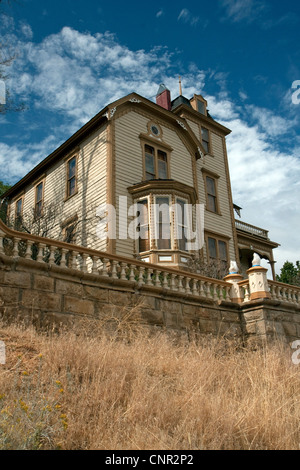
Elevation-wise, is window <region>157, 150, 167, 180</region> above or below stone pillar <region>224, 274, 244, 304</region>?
above

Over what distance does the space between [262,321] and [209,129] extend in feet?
44.8

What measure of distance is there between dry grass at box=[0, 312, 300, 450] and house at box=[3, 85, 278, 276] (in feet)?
29.1

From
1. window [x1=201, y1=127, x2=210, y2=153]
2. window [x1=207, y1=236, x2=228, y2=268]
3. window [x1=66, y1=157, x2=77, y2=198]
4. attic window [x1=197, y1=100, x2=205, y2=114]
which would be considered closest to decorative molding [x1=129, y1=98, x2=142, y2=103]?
window [x1=66, y1=157, x2=77, y2=198]

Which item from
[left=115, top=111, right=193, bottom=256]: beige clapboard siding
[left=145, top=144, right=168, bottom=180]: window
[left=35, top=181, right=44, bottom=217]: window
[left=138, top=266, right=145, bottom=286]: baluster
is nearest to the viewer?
[left=138, top=266, right=145, bottom=286]: baluster

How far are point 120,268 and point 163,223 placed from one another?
20.4 feet

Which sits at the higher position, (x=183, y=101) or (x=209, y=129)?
(x=183, y=101)

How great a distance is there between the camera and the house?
1584 cm

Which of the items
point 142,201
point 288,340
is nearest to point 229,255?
point 142,201

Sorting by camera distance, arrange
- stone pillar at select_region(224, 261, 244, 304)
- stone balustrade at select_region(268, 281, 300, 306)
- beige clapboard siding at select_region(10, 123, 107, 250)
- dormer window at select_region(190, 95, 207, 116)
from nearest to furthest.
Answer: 1. stone pillar at select_region(224, 261, 244, 304)
2. stone balustrade at select_region(268, 281, 300, 306)
3. beige clapboard siding at select_region(10, 123, 107, 250)
4. dormer window at select_region(190, 95, 207, 116)

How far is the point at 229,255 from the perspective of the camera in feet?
65.1

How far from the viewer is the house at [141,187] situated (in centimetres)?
1584

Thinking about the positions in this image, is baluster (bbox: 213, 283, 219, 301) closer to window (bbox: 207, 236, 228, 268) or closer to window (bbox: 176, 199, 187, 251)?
window (bbox: 176, 199, 187, 251)

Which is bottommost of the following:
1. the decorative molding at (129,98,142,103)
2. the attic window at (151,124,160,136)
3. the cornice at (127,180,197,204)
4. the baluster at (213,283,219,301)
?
the baluster at (213,283,219,301)
